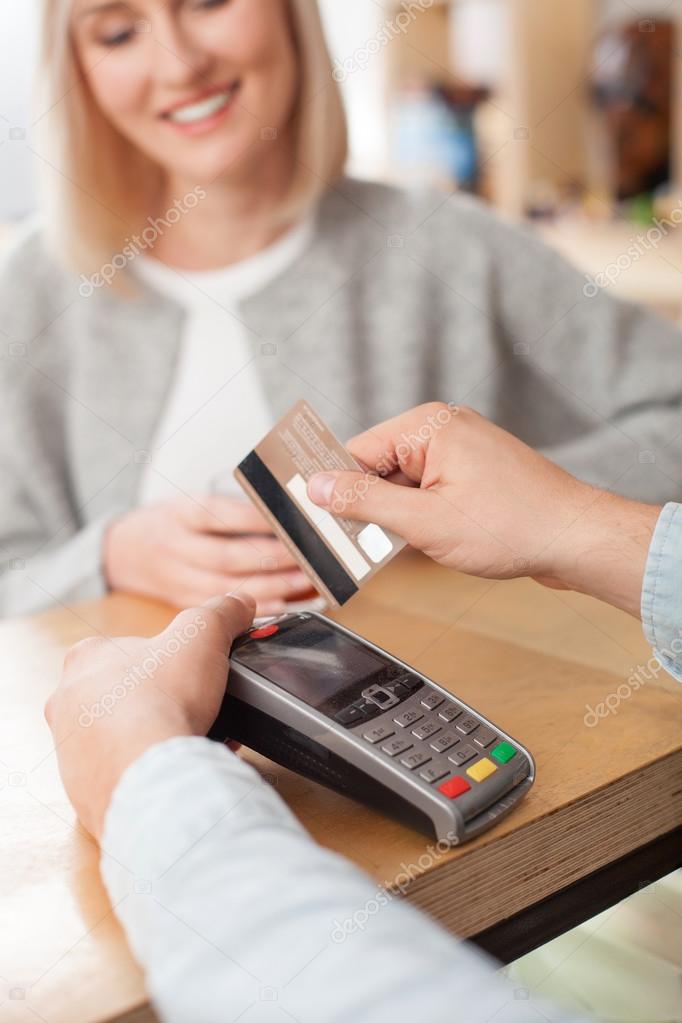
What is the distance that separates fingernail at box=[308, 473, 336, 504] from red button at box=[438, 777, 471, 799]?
Answer: 0.69 ft

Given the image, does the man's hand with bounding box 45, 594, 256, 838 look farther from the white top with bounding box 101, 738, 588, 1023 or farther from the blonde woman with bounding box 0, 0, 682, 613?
the blonde woman with bounding box 0, 0, 682, 613

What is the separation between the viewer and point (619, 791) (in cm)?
60

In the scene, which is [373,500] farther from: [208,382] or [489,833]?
[208,382]

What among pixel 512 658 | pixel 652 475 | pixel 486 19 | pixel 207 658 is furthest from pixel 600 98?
pixel 207 658

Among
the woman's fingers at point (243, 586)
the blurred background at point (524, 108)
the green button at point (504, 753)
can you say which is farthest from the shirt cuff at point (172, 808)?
the blurred background at point (524, 108)

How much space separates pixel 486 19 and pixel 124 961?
132 inches

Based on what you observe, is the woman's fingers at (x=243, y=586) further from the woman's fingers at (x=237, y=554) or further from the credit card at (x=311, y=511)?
the credit card at (x=311, y=511)

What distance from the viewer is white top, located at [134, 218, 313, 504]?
4.53 ft

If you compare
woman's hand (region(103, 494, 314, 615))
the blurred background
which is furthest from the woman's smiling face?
the blurred background

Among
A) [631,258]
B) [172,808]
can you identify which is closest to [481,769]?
[172,808]

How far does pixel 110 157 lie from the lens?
140 cm

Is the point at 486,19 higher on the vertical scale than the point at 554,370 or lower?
lower

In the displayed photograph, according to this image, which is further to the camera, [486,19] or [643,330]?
[486,19]

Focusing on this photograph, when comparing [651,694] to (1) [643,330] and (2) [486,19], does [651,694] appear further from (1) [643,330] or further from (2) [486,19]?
(2) [486,19]
